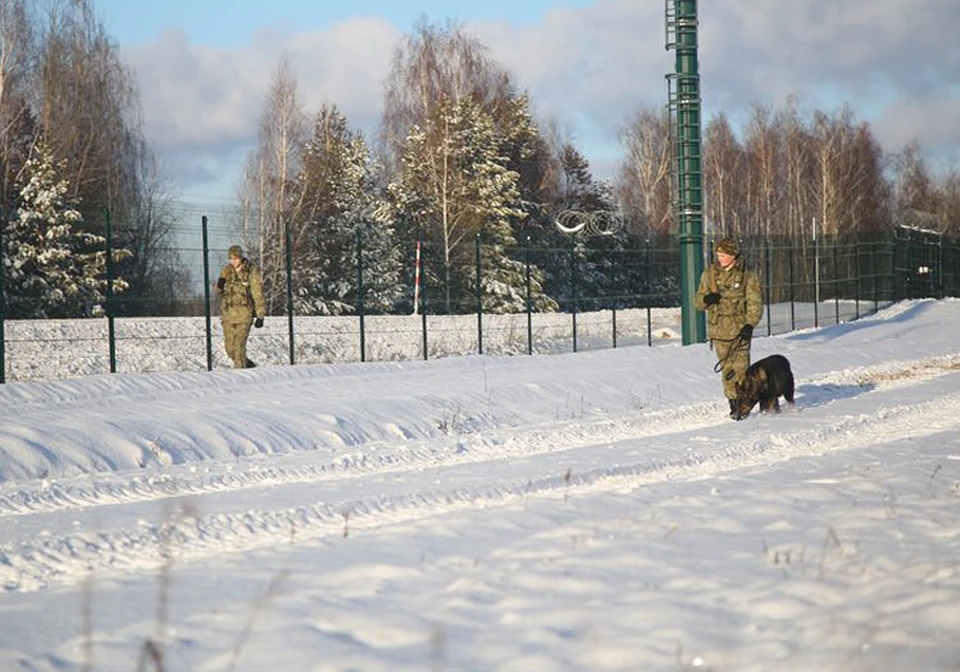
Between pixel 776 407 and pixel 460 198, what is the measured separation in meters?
32.9

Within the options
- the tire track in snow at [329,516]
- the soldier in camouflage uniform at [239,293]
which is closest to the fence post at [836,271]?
the soldier in camouflage uniform at [239,293]

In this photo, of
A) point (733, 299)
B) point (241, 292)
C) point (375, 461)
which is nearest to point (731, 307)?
point (733, 299)

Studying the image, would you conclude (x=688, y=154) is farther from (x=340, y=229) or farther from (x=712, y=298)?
(x=340, y=229)

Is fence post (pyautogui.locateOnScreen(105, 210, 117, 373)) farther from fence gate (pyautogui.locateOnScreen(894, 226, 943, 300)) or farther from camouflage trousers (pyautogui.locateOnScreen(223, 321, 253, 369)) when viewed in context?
fence gate (pyautogui.locateOnScreen(894, 226, 943, 300))

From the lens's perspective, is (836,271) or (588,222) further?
(588,222)

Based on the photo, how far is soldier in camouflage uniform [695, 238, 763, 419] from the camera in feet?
43.4

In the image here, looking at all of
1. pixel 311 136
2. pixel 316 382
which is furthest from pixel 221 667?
pixel 311 136

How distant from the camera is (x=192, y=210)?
19359 millimetres

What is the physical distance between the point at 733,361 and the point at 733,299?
686mm

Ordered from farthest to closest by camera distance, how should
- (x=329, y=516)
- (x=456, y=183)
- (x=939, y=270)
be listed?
1. (x=939, y=270)
2. (x=456, y=183)
3. (x=329, y=516)

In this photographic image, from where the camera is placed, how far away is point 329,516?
7281 millimetres

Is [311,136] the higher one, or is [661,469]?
[311,136]

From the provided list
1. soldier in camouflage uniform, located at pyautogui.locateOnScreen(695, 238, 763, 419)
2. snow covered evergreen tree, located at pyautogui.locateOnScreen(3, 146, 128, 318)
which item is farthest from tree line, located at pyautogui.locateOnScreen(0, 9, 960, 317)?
soldier in camouflage uniform, located at pyautogui.locateOnScreen(695, 238, 763, 419)

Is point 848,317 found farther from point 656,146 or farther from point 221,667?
point 221,667
